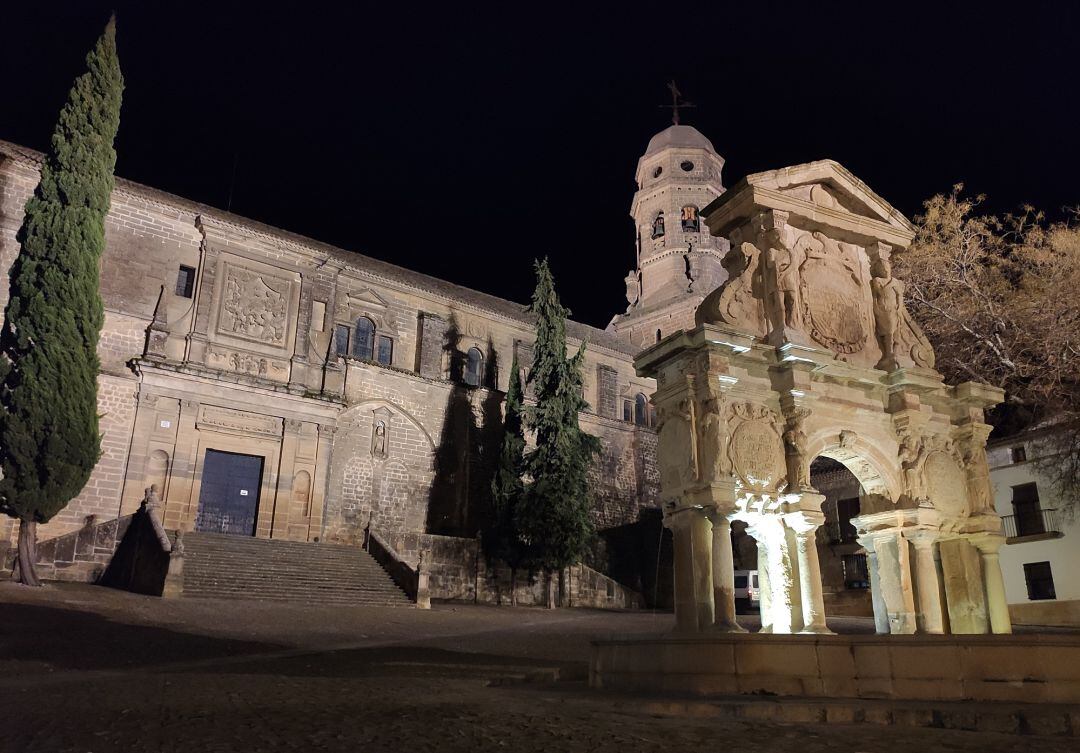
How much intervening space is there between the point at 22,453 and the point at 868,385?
18.5 meters

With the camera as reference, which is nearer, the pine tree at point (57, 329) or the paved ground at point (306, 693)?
the paved ground at point (306, 693)

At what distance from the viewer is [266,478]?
23.5 meters

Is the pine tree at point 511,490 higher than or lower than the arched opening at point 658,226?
lower

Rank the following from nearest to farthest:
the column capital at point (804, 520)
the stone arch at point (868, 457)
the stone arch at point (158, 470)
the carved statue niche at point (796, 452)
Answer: the column capital at point (804, 520) < the carved statue niche at point (796, 452) < the stone arch at point (868, 457) < the stone arch at point (158, 470)

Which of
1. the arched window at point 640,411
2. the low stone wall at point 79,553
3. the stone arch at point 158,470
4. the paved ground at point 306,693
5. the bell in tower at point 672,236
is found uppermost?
the bell in tower at point 672,236

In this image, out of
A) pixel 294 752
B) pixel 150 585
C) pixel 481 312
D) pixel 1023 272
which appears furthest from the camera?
pixel 481 312

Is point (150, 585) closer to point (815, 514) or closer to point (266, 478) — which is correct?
point (266, 478)

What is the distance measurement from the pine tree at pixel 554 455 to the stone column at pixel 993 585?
15.0 meters

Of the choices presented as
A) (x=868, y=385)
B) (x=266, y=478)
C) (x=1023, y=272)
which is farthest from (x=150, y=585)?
(x=1023, y=272)

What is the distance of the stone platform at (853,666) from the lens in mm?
6449

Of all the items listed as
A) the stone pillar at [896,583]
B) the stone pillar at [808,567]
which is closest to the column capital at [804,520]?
the stone pillar at [808,567]

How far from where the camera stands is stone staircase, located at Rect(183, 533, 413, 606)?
1753 cm

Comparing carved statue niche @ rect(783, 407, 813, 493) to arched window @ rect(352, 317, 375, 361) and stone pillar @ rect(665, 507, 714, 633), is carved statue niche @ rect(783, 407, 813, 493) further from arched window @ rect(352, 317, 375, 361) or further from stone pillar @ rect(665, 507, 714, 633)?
arched window @ rect(352, 317, 375, 361)

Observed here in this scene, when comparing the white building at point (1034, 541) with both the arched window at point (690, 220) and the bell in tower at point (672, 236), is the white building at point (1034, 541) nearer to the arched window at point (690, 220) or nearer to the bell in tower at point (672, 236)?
the bell in tower at point (672, 236)
